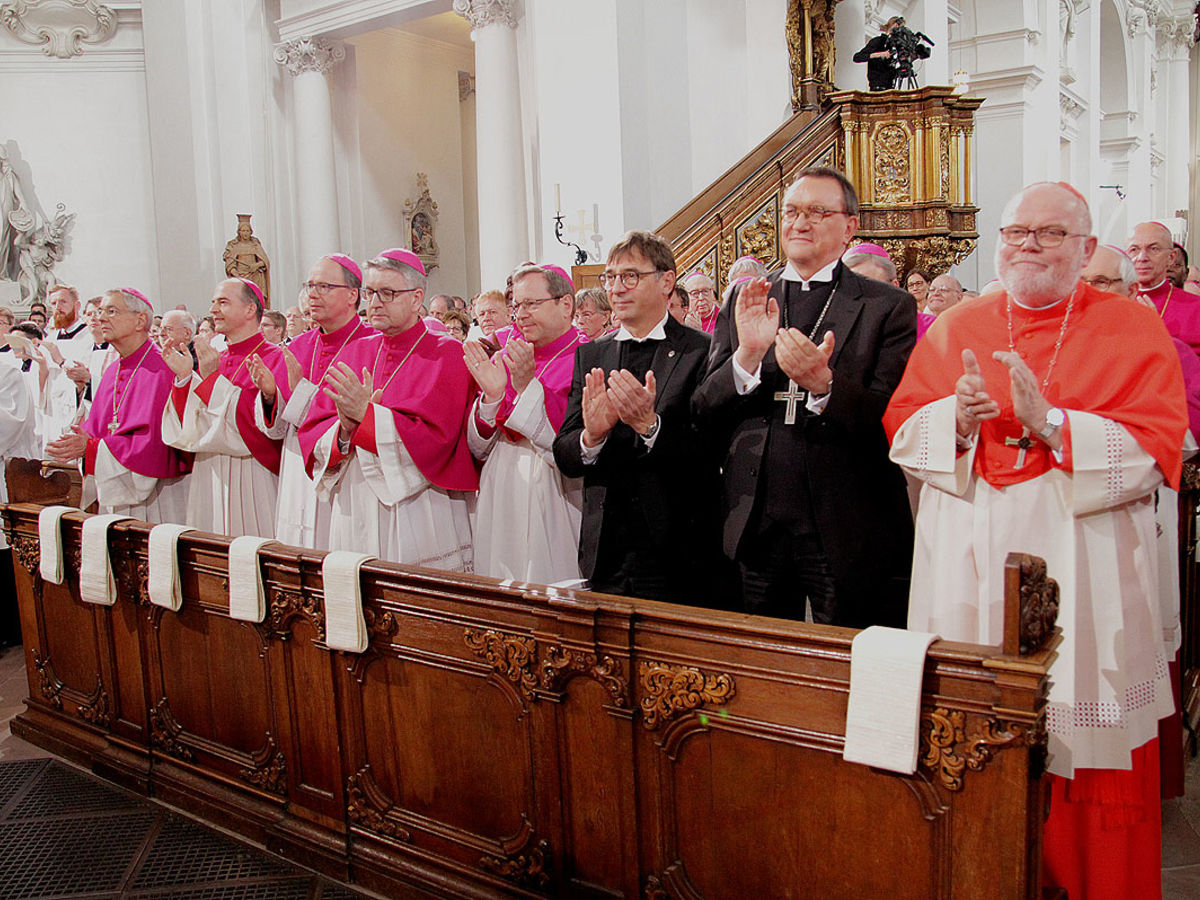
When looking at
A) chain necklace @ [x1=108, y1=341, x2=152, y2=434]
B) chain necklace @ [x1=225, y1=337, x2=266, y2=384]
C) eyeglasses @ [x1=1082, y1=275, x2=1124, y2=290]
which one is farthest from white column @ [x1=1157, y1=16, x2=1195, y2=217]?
chain necklace @ [x1=108, y1=341, x2=152, y2=434]

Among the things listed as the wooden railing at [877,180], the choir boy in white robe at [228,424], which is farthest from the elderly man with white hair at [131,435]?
the wooden railing at [877,180]

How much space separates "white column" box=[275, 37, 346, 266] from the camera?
14.1m

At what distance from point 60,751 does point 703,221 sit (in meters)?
7.04

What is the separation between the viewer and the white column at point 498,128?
11.1m

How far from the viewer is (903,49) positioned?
34.9ft

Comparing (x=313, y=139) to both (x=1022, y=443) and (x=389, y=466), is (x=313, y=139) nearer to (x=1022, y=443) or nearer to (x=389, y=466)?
(x=389, y=466)

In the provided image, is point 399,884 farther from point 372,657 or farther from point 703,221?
point 703,221

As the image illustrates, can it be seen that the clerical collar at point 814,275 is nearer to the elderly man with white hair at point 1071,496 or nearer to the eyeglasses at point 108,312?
the elderly man with white hair at point 1071,496

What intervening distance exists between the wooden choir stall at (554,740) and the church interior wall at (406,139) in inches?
499

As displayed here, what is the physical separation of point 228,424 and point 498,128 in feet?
24.0

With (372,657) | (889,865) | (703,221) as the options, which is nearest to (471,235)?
(703,221)

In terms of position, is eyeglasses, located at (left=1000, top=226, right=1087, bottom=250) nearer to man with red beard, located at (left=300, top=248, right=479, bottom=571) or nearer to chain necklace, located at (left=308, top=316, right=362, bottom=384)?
man with red beard, located at (left=300, top=248, right=479, bottom=571)

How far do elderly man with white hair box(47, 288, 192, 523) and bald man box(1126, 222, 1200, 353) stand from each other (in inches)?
193

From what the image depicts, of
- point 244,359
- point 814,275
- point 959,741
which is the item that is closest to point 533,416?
point 814,275
